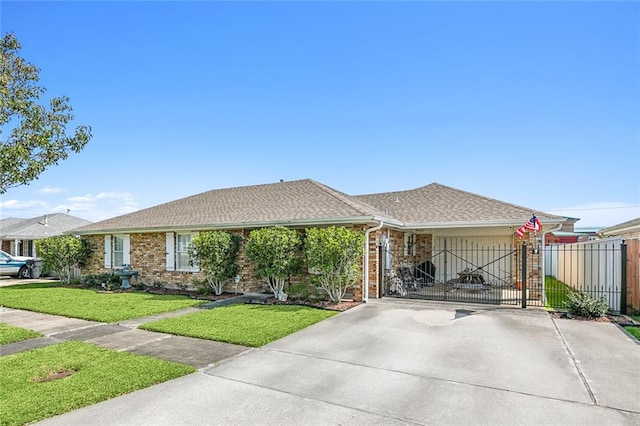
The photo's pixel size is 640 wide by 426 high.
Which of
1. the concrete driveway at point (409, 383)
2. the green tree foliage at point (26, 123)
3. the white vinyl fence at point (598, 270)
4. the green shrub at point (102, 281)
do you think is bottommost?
the green shrub at point (102, 281)

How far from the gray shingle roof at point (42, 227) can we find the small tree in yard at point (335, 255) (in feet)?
63.0

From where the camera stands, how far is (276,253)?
1130 centimetres

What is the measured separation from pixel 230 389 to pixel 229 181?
703 inches

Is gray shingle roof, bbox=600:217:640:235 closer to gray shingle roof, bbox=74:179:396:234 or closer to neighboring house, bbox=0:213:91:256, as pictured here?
gray shingle roof, bbox=74:179:396:234

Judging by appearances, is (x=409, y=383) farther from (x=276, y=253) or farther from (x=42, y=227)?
(x=42, y=227)

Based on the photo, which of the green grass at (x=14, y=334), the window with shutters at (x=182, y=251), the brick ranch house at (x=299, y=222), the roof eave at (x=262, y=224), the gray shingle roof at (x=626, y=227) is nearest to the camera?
the green grass at (x=14, y=334)

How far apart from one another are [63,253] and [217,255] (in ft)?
31.7

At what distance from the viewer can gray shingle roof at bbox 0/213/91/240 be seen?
23.8 m

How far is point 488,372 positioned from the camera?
17.8ft

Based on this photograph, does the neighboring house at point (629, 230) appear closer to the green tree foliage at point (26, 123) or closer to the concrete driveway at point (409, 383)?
the concrete driveway at point (409, 383)

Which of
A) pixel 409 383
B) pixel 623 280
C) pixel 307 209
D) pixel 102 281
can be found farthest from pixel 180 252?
pixel 623 280

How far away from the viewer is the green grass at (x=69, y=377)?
426 centimetres

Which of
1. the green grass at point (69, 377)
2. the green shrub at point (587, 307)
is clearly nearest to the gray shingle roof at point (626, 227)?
the green shrub at point (587, 307)

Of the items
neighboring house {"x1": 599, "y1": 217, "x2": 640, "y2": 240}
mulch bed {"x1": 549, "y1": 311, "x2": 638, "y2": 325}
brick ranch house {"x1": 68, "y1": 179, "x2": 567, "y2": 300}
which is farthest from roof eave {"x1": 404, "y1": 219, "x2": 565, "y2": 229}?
mulch bed {"x1": 549, "y1": 311, "x2": 638, "y2": 325}
